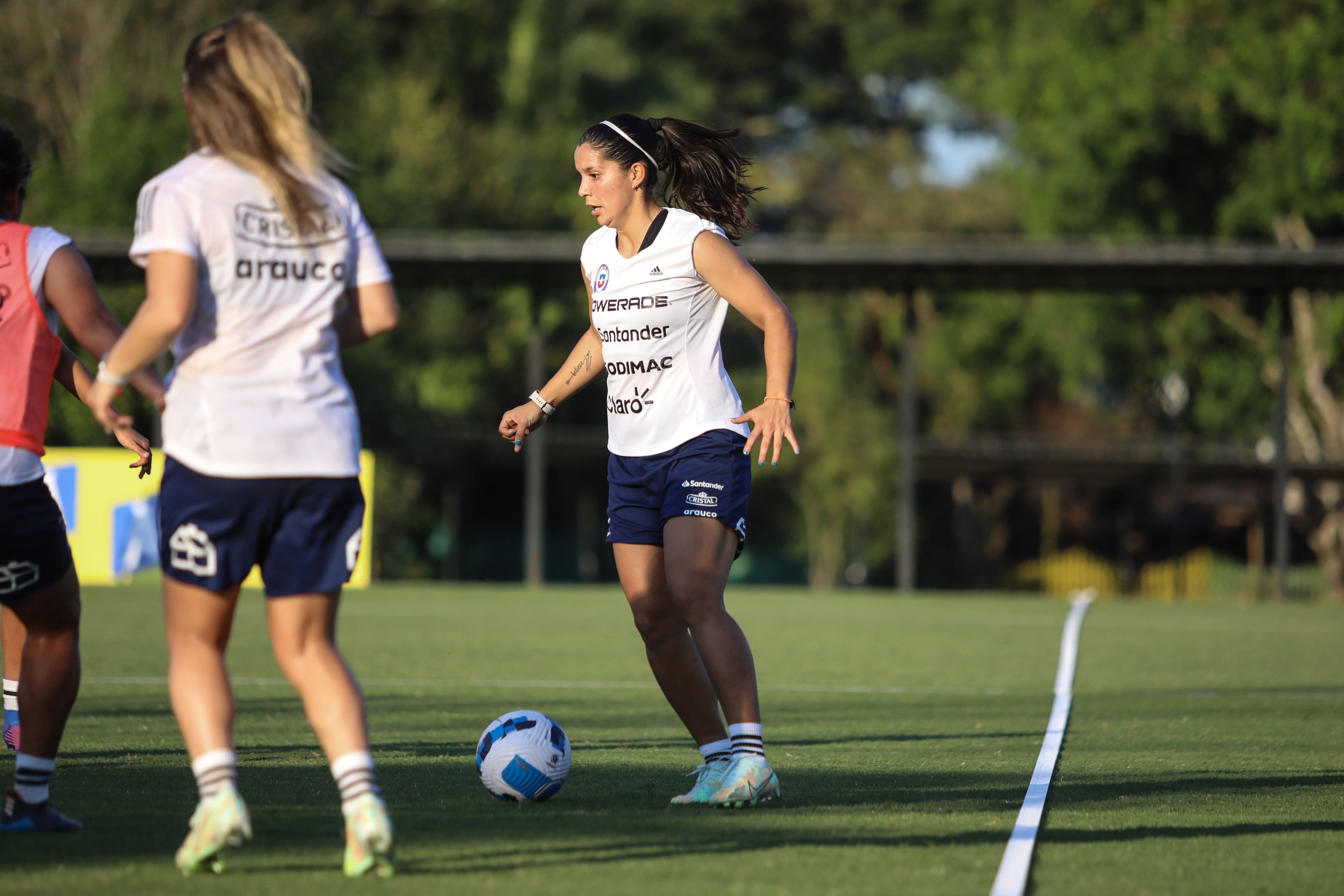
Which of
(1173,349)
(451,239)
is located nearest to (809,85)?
(1173,349)

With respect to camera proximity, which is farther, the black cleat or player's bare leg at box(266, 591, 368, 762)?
the black cleat

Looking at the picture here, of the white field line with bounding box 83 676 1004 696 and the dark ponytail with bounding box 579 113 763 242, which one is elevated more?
the dark ponytail with bounding box 579 113 763 242

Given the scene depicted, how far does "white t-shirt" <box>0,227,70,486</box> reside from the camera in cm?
405

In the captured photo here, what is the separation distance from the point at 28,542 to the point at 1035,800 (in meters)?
3.03

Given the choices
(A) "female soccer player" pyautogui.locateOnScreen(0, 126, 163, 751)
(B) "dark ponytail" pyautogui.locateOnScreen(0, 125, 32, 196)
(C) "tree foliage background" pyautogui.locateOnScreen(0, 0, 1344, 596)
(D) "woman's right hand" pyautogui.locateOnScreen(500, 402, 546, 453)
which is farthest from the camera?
(C) "tree foliage background" pyautogui.locateOnScreen(0, 0, 1344, 596)

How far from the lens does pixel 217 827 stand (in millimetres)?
3395

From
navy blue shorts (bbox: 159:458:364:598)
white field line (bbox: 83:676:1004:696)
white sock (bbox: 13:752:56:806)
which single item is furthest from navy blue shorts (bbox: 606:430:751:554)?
white field line (bbox: 83:676:1004:696)

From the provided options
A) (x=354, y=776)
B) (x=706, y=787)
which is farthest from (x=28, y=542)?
(x=706, y=787)

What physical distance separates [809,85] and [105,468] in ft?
97.3

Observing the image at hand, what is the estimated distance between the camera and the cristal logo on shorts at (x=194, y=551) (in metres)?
3.51

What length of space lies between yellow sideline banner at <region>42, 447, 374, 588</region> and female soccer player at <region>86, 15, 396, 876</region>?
44.6ft

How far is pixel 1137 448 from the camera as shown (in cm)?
2945

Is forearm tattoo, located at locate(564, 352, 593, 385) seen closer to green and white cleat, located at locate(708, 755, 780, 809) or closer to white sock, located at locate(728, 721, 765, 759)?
white sock, located at locate(728, 721, 765, 759)

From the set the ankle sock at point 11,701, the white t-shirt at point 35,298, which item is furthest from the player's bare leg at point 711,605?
the ankle sock at point 11,701
